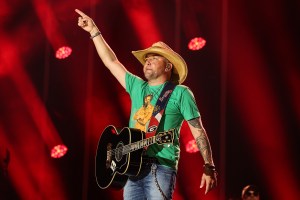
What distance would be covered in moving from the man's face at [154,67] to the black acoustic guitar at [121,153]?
469 millimetres

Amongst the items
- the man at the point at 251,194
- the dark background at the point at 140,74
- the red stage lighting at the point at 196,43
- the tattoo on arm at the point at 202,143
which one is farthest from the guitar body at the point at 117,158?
the red stage lighting at the point at 196,43

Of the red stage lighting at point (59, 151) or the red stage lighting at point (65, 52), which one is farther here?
the red stage lighting at point (65, 52)

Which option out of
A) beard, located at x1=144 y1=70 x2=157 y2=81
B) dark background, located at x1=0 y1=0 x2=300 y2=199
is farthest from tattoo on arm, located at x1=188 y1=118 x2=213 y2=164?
dark background, located at x1=0 y1=0 x2=300 y2=199

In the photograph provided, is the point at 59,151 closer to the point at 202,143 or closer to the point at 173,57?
the point at 173,57

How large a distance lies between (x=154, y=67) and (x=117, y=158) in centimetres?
73

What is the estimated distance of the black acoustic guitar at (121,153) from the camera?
3.23m

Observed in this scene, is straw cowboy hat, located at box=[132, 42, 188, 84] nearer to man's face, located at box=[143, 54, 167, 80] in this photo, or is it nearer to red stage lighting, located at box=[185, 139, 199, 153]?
man's face, located at box=[143, 54, 167, 80]

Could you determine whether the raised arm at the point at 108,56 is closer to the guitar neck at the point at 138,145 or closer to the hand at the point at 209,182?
the guitar neck at the point at 138,145

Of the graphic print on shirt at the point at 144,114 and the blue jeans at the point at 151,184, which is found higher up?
the graphic print on shirt at the point at 144,114

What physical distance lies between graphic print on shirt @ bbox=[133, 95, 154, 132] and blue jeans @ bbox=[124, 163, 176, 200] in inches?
13.2

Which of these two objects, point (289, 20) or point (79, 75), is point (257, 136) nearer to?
point (289, 20)

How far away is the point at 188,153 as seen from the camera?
7.51m

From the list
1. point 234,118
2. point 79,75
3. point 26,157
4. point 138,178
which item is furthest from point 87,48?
point 138,178

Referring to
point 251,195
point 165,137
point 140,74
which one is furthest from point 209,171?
point 140,74
